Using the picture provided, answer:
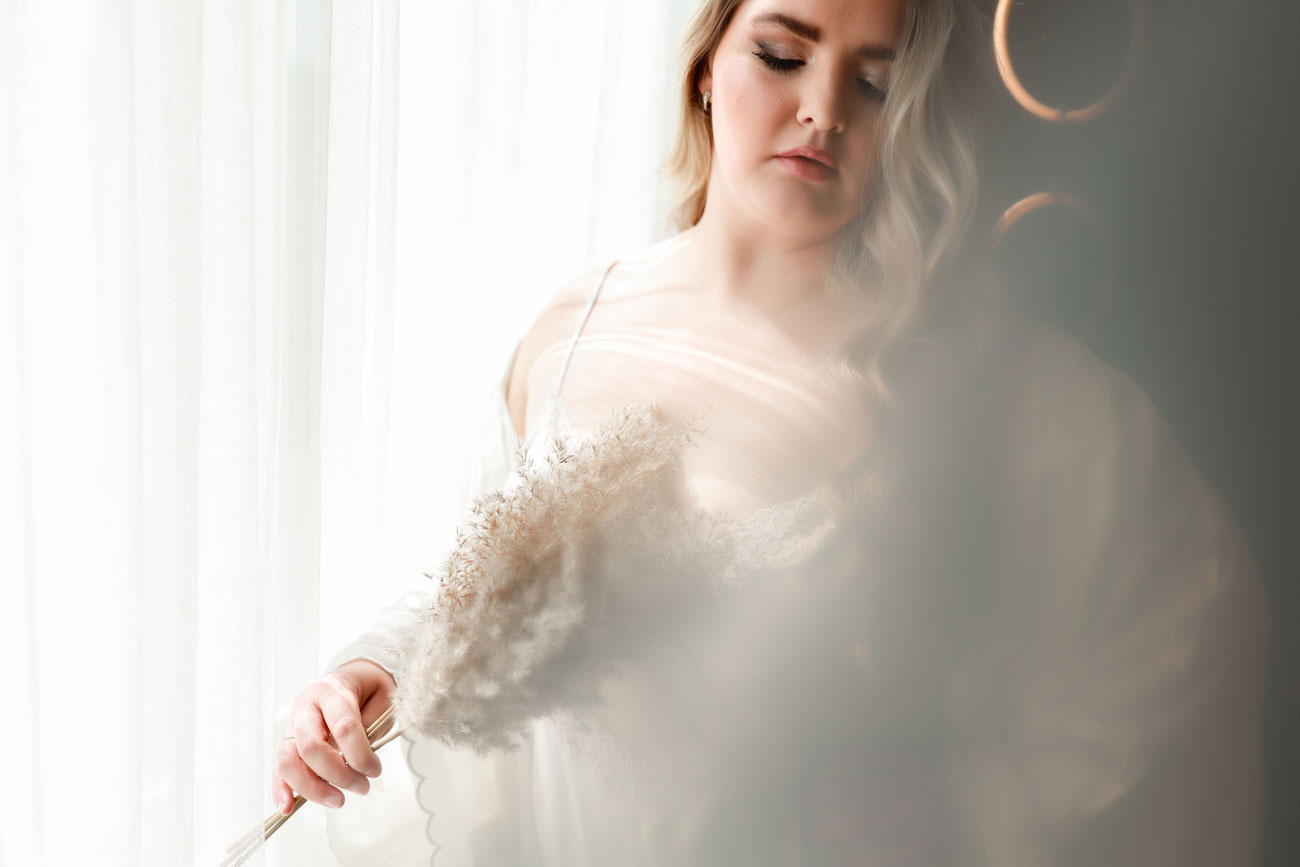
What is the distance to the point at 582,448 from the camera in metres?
0.59

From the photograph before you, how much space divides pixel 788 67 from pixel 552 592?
0.44m

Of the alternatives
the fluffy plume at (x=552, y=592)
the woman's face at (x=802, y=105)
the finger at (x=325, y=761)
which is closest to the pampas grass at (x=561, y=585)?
the fluffy plume at (x=552, y=592)

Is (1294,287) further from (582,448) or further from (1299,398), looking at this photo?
(582,448)

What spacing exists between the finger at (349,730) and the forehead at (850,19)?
634 mm

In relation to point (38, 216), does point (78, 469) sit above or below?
below

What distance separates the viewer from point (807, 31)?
A: 24.6 inches

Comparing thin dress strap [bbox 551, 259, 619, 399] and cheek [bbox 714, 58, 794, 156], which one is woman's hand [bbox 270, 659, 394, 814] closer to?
thin dress strap [bbox 551, 259, 619, 399]

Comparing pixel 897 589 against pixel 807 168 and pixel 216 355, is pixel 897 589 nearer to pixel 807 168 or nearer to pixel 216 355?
pixel 807 168

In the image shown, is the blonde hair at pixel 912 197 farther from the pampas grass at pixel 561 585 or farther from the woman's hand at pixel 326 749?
the woman's hand at pixel 326 749

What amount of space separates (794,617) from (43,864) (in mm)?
598

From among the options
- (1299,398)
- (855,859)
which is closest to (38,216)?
(855,859)

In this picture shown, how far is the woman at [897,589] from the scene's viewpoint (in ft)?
1.81

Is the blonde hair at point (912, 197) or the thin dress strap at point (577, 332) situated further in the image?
the thin dress strap at point (577, 332)

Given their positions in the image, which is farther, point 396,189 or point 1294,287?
point 396,189
